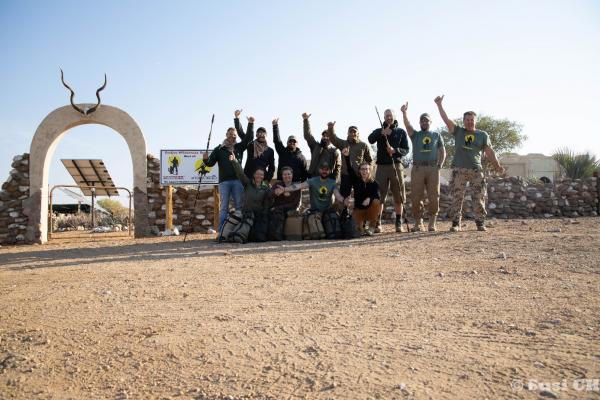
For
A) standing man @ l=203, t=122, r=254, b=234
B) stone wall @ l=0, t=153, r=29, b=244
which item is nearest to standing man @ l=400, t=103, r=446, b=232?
standing man @ l=203, t=122, r=254, b=234

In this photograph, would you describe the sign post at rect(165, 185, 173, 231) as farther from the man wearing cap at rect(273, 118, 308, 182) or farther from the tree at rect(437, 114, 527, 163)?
the tree at rect(437, 114, 527, 163)

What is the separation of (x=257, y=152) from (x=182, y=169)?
11.1 ft

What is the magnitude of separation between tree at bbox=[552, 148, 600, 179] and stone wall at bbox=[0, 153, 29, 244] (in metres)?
17.4

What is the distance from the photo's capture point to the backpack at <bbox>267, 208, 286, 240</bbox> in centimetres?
716

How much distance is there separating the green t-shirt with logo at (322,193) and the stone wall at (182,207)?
14.5 ft

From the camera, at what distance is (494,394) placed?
1.85 m

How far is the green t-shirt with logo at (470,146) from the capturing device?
7109 mm

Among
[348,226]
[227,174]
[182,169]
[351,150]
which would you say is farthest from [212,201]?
[348,226]

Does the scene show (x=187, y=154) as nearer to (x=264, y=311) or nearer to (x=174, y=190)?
(x=174, y=190)

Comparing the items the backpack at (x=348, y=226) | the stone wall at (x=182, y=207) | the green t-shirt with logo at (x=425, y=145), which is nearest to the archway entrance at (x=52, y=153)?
the stone wall at (x=182, y=207)

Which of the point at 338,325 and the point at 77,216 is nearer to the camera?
the point at 338,325

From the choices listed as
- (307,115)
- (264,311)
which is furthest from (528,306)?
(307,115)

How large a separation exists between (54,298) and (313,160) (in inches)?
200

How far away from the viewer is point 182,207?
1093 cm
